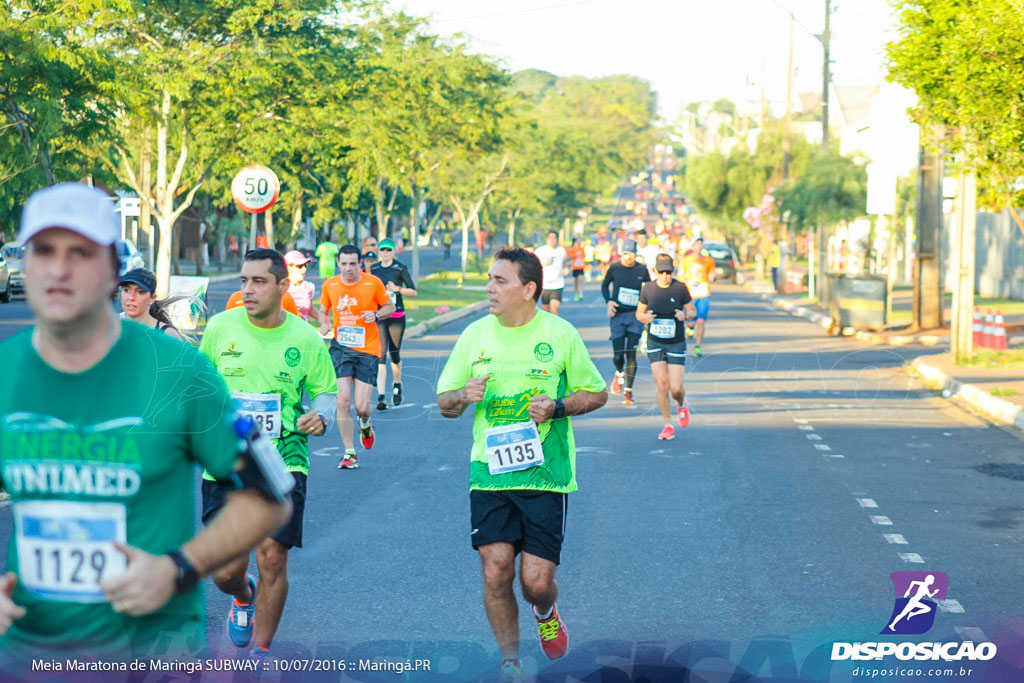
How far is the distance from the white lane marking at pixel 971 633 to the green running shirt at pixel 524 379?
7.05ft

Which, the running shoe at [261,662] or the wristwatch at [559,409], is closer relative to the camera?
the running shoe at [261,662]

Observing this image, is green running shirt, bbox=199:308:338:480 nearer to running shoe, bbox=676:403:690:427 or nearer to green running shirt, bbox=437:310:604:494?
green running shirt, bbox=437:310:604:494

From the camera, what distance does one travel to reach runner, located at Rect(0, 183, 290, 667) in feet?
9.54

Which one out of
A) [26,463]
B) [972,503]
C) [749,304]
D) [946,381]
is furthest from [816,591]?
[749,304]

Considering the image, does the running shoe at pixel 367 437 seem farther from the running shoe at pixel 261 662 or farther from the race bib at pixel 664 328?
the running shoe at pixel 261 662

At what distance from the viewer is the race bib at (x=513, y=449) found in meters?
6.06

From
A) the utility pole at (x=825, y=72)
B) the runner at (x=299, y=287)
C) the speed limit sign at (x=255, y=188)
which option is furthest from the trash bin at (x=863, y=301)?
the runner at (x=299, y=287)

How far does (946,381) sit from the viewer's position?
66.4 ft

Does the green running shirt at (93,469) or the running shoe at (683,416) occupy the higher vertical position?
the green running shirt at (93,469)

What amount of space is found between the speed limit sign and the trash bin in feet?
50.2

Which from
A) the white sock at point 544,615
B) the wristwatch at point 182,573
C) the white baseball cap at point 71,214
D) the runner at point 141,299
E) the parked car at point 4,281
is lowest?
the white sock at point 544,615

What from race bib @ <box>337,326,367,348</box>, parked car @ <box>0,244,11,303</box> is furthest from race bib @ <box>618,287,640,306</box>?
parked car @ <box>0,244,11,303</box>

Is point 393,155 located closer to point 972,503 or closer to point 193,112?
point 193,112

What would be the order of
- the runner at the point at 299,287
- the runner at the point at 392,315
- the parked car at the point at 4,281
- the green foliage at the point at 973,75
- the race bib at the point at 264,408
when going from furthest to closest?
the parked car at the point at 4,281, the green foliage at the point at 973,75, the runner at the point at 392,315, the runner at the point at 299,287, the race bib at the point at 264,408
